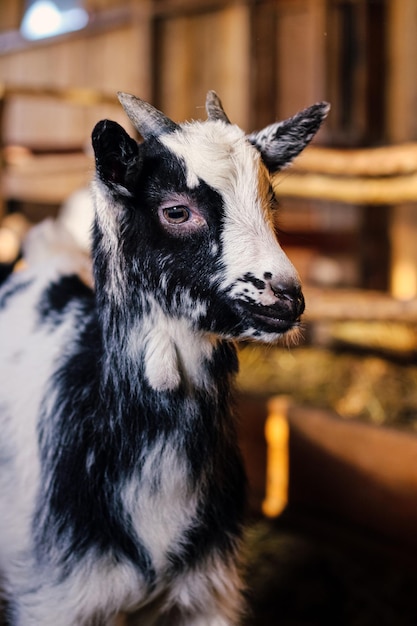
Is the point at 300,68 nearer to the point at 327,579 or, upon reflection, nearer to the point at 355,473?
the point at 355,473

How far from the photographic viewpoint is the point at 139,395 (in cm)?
197

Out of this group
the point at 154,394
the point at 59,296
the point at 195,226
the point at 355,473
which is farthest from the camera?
the point at 355,473

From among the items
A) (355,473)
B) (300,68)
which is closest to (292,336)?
(355,473)

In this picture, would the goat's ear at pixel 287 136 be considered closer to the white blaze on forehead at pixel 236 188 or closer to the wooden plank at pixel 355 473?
the white blaze on forehead at pixel 236 188

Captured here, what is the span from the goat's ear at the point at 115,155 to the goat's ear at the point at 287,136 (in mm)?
395

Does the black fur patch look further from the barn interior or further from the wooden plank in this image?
the wooden plank

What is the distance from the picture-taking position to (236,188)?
71.9 inches

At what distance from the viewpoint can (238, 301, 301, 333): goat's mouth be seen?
1.72 meters

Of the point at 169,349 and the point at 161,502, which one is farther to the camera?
the point at 161,502

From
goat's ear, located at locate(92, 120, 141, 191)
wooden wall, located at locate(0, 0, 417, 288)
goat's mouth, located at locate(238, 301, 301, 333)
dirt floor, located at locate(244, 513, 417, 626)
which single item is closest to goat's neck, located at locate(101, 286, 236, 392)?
goat's mouth, located at locate(238, 301, 301, 333)

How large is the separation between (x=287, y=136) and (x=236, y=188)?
1.07ft

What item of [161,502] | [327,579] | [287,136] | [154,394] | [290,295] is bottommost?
[327,579]

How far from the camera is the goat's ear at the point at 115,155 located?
171 cm

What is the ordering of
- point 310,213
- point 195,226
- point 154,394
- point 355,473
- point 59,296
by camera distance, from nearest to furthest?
point 195,226
point 154,394
point 59,296
point 355,473
point 310,213
